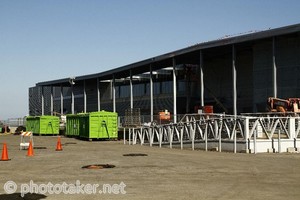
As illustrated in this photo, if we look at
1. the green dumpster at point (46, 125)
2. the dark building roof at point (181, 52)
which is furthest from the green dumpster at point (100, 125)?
the green dumpster at point (46, 125)

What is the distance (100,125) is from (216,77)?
24166mm

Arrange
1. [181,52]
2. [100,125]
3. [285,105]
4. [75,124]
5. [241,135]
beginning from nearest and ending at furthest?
[241,135]
[285,105]
[100,125]
[75,124]
[181,52]

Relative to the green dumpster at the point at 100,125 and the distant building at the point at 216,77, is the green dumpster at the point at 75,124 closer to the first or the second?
the green dumpster at the point at 100,125

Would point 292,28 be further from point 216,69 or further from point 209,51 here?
point 216,69

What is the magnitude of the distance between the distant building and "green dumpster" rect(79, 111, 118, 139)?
34.3ft

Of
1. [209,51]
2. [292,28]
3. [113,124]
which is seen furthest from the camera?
[209,51]

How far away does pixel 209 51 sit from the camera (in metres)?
50.6

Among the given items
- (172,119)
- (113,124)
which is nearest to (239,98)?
(172,119)

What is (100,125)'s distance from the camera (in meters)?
38.9

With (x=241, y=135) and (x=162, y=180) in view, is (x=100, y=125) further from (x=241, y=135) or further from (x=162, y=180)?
(x=162, y=180)

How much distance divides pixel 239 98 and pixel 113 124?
19299 mm

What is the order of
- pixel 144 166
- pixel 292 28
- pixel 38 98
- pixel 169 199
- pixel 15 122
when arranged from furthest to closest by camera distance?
pixel 38 98 → pixel 15 122 → pixel 292 28 → pixel 144 166 → pixel 169 199

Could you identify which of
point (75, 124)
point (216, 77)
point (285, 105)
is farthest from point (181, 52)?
point (285, 105)

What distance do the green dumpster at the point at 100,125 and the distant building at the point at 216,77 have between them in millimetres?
10453
